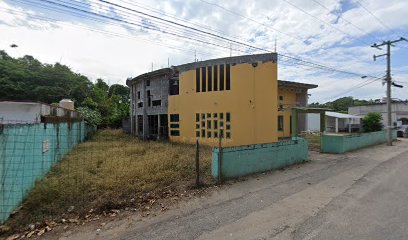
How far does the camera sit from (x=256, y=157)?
29.0ft

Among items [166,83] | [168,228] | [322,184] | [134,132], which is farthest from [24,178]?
[134,132]

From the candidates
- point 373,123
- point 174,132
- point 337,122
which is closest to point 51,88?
point 174,132

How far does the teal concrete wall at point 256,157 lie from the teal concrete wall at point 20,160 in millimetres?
4921

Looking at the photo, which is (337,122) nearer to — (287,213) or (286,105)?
(286,105)

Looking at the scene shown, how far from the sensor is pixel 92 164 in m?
9.53

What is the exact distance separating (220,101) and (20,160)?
38.9ft

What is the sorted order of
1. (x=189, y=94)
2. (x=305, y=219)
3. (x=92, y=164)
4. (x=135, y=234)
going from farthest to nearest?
(x=189, y=94)
(x=92, y=164)
(x=305, y=219)
(x=135, y=234)

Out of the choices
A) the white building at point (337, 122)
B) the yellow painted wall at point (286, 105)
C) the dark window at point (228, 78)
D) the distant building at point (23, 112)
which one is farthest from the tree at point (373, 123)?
the distant building at point (23, 112)

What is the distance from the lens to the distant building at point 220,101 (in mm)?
14852

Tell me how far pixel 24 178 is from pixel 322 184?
27.3 ft

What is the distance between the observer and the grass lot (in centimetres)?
513

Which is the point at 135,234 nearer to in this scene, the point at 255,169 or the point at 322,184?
the point at 255,169

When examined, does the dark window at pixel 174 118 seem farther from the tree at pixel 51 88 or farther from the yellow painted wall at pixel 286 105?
the tree at pixel 51 88

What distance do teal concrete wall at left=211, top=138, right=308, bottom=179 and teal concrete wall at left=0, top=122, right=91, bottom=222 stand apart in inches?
194
